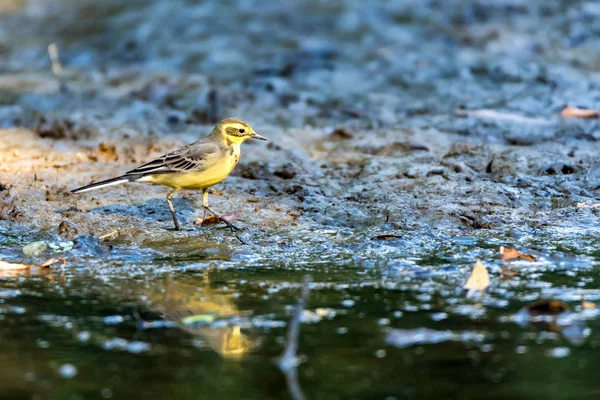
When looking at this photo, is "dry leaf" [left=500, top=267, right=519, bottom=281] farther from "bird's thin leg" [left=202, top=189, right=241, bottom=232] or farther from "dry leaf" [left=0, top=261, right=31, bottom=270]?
"dry leaf" [left=0, top=261, right=31, bottom=270]

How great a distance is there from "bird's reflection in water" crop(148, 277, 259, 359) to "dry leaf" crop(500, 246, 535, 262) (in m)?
2.10

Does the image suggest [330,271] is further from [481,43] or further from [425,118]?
[481,43]

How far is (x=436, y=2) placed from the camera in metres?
15.2

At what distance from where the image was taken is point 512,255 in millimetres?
6582

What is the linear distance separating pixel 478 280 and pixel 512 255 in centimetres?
83

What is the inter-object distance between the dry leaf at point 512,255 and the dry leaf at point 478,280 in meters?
0.70

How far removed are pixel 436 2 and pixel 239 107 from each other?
210 inches

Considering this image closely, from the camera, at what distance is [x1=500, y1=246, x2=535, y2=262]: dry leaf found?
21.5 ft

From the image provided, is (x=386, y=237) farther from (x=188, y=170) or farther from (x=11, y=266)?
(x=11, y=266)

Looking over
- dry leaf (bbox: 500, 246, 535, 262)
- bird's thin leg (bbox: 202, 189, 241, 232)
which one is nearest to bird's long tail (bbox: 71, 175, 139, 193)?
bird's thin leg (bbox: 202, 189, 241, 232)

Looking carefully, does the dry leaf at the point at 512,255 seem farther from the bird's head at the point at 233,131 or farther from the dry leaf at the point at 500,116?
the dry leaf at the point at 500,116

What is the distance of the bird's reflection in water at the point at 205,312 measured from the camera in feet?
16.0

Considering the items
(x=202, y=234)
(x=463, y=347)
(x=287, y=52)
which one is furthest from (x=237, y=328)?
(x=287, y=52)

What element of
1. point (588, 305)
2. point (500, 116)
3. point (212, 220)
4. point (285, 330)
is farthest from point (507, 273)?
point (500, 116)
